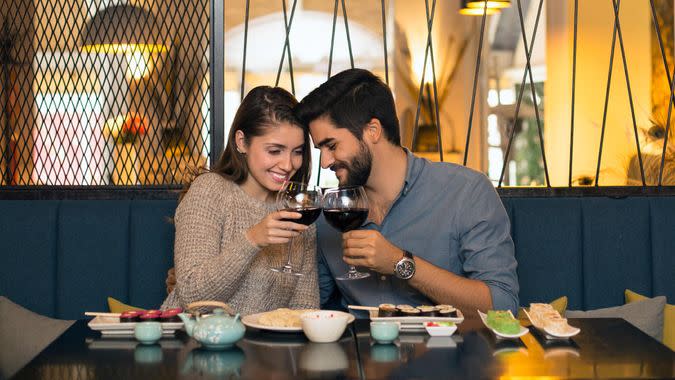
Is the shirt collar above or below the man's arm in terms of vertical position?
above

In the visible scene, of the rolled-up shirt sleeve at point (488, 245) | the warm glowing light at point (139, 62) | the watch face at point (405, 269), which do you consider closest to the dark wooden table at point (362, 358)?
the watch face at point (405, 269)

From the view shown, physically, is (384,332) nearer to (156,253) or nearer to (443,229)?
(443,229)

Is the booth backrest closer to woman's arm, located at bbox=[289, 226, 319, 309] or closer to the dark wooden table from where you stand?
woman's arm, located at bbox=[289, 226, 319, 309]

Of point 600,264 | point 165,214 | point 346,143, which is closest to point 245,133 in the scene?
point 346,143

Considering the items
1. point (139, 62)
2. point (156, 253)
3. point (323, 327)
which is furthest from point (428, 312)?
point (139, 62)

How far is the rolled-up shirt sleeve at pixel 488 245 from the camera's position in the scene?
2.04 meters

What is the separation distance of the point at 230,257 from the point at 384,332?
53cm

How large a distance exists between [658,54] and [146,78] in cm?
299

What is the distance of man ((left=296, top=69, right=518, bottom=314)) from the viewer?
82.9 inches

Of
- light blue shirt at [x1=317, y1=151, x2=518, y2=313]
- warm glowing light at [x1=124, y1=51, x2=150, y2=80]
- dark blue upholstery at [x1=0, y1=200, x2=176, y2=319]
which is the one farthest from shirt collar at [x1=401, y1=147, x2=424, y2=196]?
warm glowing light at [x1=124, y1=51, x2=150, y2=80]

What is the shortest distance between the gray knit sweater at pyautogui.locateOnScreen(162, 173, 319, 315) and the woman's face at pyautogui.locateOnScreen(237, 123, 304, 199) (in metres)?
0.11

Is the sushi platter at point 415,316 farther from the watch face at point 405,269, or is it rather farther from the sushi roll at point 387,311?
the watch face at point 405,269

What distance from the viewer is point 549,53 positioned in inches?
206

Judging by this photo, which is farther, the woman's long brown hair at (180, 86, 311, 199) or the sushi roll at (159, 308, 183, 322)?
the woman's long brown hair at (180, 86, 311, 199)
